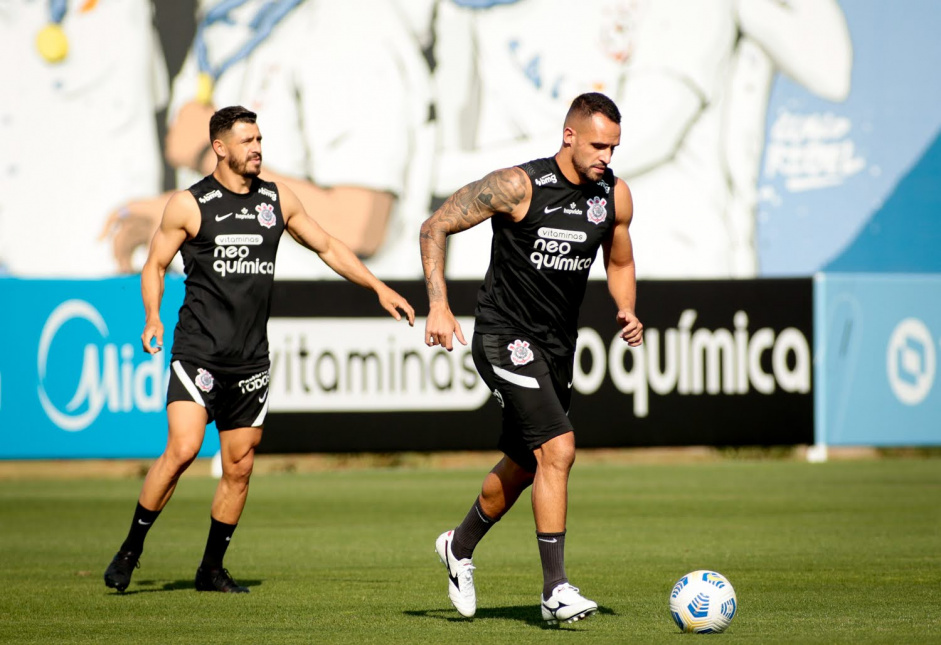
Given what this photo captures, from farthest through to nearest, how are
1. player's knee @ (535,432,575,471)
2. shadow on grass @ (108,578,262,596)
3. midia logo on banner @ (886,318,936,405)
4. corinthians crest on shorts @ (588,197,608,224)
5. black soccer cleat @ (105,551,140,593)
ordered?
midia logo on banner @ (886,318,936,405) < shadow on grass @ (108,578,262,596) < black soccer cleat @ (105,551,140,593) < corinthians crest on shorts @ (588,197,608,224) < player's knee @ (535,432,575,471)

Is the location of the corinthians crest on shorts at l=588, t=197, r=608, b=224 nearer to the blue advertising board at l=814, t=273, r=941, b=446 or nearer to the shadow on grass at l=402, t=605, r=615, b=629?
the shadow on grass at l=402, t=605, r=615, b=629

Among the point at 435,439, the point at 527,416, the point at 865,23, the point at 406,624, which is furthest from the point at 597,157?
the point at 865,23

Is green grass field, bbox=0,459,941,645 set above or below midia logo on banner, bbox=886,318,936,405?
below

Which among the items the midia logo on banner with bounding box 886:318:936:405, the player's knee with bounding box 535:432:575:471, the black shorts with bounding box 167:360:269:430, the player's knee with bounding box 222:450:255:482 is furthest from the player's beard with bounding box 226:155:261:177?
the midia logo on banner with bounding box 886:318:936:405

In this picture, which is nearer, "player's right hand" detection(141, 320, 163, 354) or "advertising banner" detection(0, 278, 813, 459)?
"player's right hand" detection(141, 320, 163, 354)

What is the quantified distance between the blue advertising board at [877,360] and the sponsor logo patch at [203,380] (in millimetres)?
10886

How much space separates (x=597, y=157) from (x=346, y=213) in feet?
Answer: 49.8

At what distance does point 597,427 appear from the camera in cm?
1716

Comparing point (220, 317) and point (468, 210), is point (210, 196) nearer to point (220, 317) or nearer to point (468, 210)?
point (220, 317)

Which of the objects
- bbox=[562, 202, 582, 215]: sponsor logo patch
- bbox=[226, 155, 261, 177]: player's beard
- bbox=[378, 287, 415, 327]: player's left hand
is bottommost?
bbox=[378, 287, 415, 327]: player's left hand

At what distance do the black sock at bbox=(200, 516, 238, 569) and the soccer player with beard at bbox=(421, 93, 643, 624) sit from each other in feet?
4.89

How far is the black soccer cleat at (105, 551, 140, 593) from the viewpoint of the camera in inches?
321

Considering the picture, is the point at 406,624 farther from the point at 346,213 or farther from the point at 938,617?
the point at 346,213

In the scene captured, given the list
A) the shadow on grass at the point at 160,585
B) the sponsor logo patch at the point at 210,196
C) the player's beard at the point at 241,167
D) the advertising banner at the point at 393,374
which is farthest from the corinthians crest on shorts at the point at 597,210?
the advertising banner at the point at 393,374
